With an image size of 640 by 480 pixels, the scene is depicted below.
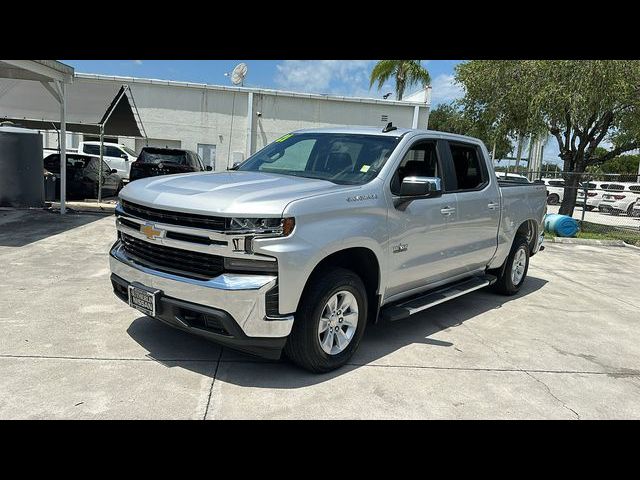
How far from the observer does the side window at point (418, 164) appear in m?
4.49

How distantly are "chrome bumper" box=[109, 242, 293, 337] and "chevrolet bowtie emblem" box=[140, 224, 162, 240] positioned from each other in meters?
0.36

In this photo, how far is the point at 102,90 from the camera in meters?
15.3

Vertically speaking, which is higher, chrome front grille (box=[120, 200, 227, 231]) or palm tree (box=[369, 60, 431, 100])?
palm tree (box=[369, 60, 431, 100])

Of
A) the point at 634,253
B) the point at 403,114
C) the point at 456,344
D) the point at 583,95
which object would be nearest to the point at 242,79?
the point at 403,114

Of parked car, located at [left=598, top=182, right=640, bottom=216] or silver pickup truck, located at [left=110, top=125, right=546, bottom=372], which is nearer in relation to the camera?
silver pickup truck, located at [left=110, top=125, right=546, bottom=372]

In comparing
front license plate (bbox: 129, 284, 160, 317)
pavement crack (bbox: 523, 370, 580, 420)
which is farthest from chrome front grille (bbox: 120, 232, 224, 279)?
pavement crack (bbox: 523, 370, 580, 420)

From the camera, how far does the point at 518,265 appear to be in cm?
699

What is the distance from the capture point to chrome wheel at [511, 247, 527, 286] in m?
6.81

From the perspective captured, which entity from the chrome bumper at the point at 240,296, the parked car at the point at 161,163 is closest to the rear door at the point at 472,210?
the chrome bumper at the point at 240,296

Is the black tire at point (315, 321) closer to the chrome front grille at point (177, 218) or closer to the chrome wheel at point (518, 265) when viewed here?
the chrome front grille at point (177, 218)

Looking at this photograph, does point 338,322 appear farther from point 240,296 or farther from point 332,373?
point 240,296

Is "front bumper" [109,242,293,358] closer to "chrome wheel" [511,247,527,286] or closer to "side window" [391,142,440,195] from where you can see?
"side window" [391,142,440,195]
